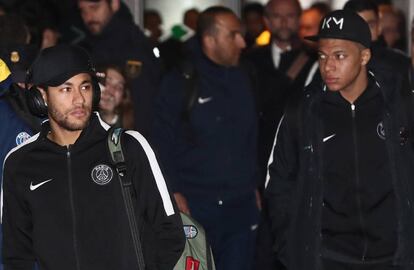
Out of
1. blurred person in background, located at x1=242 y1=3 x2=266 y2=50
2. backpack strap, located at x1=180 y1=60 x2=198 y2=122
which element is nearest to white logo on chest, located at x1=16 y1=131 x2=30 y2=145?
backpack strap, located at x1=180 y1=60 x2=198 y2=122

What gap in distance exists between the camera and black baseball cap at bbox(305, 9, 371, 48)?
6348 millimetres

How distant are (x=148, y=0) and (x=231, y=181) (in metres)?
4.88

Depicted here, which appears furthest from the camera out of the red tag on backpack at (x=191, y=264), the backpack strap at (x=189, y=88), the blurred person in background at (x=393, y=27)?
the blurred person in background at (x=393, y=27)

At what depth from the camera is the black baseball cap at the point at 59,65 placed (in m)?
5.18

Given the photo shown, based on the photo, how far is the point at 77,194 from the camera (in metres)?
5.14

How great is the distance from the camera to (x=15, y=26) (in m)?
7.39

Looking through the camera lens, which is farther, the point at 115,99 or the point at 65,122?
the point at 115,99

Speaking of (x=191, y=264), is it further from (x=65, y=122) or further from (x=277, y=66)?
(x=277, y=66)

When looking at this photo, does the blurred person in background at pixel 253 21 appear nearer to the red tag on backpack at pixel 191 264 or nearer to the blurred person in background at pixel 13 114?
the blurred person in background at pixel 13 114

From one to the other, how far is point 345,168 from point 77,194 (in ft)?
5.86

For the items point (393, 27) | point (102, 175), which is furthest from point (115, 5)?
point (393, 27)

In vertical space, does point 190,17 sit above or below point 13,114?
above

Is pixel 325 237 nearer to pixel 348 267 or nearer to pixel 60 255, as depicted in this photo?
pixel 348 267

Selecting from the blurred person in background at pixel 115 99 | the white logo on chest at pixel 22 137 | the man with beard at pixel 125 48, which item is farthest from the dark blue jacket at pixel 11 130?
the man with beard at pixel 125 48
